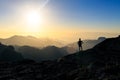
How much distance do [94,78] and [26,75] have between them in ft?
81.0

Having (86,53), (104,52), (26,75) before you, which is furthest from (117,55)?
(26,75)

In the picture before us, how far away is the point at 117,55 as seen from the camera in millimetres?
60562

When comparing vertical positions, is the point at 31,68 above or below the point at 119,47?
below

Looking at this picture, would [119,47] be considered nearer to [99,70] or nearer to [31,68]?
[99,70]

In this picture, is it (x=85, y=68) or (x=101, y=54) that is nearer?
(x=85, y=68)

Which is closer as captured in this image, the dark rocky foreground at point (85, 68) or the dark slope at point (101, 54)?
the dark rocky foreground at point (85, 68)

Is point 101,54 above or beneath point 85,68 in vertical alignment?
above

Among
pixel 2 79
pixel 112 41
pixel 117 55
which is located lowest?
pixel 2 79

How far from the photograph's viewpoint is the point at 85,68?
5081cm

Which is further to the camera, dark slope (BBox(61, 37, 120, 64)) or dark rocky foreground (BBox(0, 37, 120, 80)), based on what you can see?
dark slope (BBox(61, 37, 120, 64))

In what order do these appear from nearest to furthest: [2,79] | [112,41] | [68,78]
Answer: [68,78] < [2,79] < [112,41]

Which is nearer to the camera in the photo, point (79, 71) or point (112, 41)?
point (79, 71)

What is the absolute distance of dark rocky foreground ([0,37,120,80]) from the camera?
44.8m

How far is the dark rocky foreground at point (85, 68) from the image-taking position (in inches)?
1764
